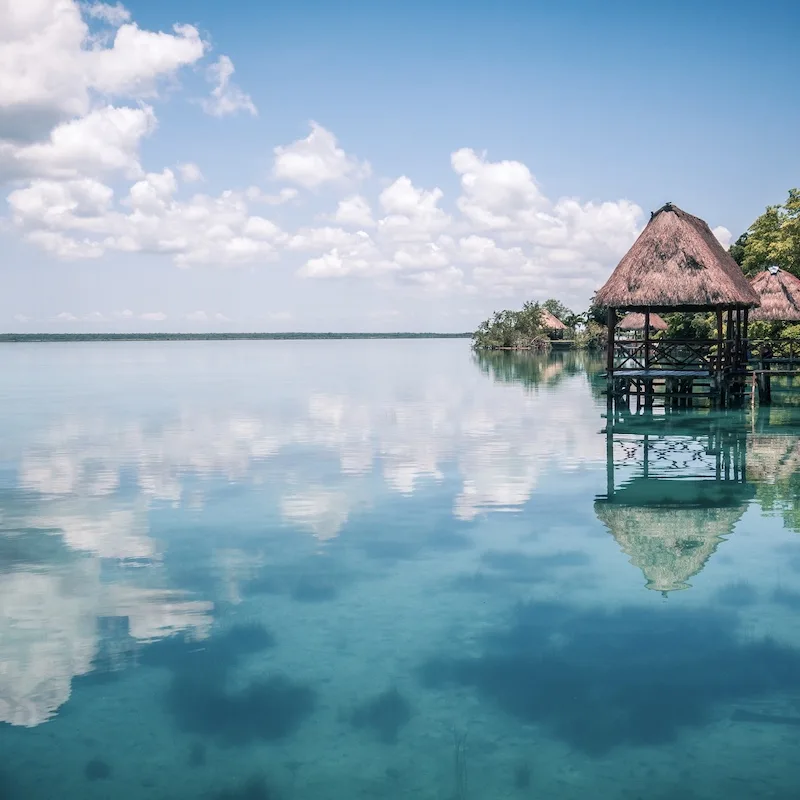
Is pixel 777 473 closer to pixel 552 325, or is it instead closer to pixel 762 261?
pixel 762 261

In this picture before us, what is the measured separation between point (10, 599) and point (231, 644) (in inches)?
99.1

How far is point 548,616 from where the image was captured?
745 cm

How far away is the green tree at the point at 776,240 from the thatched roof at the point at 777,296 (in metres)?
1.86

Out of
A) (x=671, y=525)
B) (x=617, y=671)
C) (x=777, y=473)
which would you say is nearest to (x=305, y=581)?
(x=617, y=671)

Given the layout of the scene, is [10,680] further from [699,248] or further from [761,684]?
[699,248]

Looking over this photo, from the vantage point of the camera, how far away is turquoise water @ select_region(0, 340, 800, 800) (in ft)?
16.7

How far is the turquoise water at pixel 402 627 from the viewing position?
5.09m

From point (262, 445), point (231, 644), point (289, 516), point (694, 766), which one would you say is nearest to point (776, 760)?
point (694, 766)

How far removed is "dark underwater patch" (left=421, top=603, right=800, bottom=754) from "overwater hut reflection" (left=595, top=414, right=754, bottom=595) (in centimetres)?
121

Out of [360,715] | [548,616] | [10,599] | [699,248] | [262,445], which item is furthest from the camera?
[699,248]

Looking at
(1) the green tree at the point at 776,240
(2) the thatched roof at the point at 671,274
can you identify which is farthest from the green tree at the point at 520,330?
(2) the thatched roof at the point at 671,274

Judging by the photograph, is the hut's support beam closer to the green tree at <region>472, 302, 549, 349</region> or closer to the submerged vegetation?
the submerged vegetation

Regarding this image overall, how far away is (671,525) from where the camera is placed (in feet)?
34.2

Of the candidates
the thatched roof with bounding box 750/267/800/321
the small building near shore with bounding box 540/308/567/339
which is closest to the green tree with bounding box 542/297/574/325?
the small building near shore with bounding box 540/308/567/339
